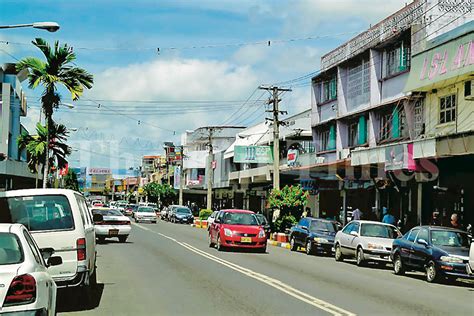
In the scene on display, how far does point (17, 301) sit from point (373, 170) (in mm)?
26232

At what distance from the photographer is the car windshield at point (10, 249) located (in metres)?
7.34

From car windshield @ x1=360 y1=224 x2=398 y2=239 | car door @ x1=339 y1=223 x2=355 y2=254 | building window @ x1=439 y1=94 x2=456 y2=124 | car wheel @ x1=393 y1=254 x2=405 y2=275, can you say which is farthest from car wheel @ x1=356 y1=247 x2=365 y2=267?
building window @ x1=439 y1=94 x2=456 y2=124

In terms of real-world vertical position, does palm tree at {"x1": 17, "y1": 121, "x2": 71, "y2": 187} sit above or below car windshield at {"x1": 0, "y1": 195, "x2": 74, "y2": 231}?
above

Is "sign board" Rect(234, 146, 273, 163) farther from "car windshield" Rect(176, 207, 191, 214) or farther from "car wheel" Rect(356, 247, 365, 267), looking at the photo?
"car wheel" Rect(356, 247, 365, 267)

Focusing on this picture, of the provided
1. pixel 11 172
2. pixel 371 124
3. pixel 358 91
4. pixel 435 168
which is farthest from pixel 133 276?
pixel 11 172

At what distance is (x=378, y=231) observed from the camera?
22.6m

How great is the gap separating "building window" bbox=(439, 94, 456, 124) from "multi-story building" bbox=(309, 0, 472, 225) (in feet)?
5.76

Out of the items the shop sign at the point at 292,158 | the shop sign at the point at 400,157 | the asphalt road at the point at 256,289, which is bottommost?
the asphalt road at the point at 256,289

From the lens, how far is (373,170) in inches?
1249

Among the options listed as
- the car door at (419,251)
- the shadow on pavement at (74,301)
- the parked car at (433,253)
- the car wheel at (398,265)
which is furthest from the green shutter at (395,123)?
the shadow on pavement at (74,301)

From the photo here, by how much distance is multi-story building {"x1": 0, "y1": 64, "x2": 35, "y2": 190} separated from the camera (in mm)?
45781

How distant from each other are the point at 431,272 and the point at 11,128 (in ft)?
147

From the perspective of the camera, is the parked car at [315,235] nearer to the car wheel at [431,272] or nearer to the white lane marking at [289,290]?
the white lane marking at [289,290]

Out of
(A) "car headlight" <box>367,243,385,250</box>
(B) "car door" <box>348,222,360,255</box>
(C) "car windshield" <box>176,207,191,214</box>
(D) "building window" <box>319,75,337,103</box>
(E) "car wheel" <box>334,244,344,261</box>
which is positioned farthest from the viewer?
(C) "car windshield" <box>176,207,191,214</box>
